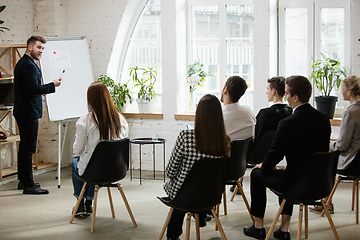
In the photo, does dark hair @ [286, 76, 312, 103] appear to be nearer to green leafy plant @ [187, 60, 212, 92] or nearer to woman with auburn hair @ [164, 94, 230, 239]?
woman with auburn hair @ [164, 94, 230, 239]

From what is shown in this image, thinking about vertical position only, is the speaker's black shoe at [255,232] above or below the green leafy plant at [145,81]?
below

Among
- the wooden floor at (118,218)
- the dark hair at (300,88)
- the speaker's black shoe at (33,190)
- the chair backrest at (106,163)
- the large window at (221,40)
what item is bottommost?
the wooden floor at (118,218)

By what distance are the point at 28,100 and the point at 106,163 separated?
1.82 meters

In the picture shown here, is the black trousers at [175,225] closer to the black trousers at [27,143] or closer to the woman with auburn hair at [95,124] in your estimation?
the woman with auburn hair at [95,124]

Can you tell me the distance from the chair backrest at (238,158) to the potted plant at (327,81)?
2006 mm

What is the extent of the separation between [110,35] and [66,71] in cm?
97

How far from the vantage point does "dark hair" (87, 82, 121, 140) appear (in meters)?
3.34

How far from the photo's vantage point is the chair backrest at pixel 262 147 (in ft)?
12.6

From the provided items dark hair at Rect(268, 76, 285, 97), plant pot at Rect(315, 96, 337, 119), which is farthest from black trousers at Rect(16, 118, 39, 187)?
plant pot at Rect(315, 96, 337, 119)

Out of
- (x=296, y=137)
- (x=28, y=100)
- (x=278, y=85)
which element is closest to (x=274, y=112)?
(x=278, y=85)

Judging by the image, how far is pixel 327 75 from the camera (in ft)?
16.5

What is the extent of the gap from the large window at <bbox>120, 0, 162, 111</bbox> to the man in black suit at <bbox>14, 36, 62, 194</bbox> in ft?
5.75

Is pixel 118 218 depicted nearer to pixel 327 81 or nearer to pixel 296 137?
pixel 296 137

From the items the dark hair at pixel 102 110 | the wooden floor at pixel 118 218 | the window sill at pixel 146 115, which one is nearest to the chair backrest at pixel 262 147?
the wooden floor at pixel 118 218
